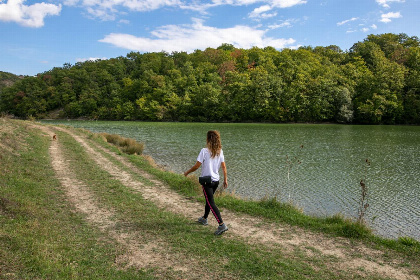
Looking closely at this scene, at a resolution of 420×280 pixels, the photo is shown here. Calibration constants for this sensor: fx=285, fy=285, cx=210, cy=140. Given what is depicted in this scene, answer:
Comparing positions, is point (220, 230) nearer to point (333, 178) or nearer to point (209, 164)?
point (209, 164)

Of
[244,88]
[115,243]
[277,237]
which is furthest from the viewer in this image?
[244,88]

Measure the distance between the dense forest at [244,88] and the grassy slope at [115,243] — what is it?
68.4 m

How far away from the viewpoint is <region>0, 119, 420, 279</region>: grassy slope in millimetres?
4770

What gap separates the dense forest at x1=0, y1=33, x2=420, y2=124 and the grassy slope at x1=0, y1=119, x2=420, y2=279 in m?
68.4

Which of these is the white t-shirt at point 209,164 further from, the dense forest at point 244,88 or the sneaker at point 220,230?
the dense forest at point 244,88

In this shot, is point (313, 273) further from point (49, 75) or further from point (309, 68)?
point (49, 75)

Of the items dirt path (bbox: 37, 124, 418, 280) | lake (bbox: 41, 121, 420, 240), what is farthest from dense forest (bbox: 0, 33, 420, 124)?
dirt path (bbox: 37, 124, 418, 280)

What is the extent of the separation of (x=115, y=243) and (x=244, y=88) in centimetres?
7842

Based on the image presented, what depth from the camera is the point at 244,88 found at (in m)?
81.6

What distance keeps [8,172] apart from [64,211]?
173 inches

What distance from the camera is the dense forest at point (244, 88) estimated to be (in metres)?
70.8

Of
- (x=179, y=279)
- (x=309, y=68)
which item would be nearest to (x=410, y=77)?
(x=309, y=68)

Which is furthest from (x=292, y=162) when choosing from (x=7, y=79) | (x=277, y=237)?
(x=7, y=79)

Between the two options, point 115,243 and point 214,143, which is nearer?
point 115,243
